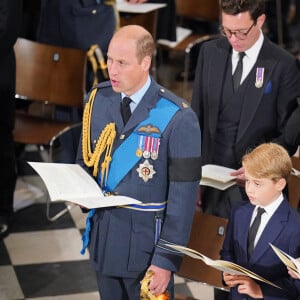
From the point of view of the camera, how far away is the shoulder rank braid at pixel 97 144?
3.20m

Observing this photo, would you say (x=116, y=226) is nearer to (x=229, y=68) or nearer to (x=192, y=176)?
(x=192, y=176)

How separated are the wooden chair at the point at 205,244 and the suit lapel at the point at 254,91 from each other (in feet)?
1.51

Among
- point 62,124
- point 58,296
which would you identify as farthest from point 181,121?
point 62,124

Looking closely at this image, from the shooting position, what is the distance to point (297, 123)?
12.7 feet

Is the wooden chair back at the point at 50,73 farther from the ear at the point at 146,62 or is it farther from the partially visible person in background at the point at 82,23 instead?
the ear at the point at 146,62

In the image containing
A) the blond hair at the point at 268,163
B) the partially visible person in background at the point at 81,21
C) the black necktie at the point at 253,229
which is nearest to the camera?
the blond hair at the point at 268,163

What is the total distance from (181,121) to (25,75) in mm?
2861

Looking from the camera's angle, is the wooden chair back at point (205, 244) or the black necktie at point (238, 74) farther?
the black necktie at point (238, 74)

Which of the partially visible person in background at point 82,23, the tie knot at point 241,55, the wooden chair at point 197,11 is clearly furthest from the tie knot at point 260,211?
the wooden chair at point 197,11

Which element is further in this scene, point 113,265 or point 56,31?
point 56,31

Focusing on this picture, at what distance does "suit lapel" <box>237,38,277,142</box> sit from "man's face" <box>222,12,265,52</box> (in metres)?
0.11

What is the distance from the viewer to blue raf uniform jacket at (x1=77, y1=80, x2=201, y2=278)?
122 inches

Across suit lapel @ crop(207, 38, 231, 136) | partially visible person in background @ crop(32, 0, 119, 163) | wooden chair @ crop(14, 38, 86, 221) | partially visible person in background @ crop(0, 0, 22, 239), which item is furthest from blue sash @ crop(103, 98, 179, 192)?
partially visible person in background @ crop(32, 0, 119, 163)

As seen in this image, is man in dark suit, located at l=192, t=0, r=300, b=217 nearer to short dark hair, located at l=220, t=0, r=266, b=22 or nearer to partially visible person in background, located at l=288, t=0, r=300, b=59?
short dark hair, located at l=220, t=0, r=266, b=22
